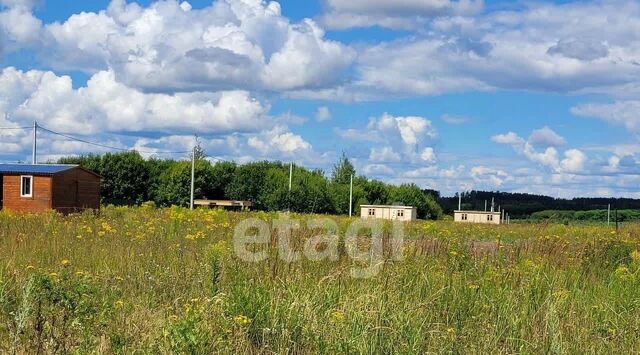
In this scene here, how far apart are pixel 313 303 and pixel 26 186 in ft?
99.1

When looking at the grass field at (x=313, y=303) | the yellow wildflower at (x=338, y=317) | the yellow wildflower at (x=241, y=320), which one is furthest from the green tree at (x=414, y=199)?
the yellow wildflower at (x=241, y=320)

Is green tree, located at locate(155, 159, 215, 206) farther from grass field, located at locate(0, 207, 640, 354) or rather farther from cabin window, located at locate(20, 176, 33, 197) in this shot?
grass field, located at locate(0, 207, 640, 354)

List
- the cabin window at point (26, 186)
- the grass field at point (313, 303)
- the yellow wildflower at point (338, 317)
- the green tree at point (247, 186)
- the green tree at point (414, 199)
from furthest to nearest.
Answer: the green tree at point (414, 199), the green tree at point (247, 186), the cabin window at point (26, 186), the yellow wildflower at point (338, 317), the grass field at point (313, 303)

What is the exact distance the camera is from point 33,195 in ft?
109

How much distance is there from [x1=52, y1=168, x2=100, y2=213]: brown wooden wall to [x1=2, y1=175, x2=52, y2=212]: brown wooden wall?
34 centimetres

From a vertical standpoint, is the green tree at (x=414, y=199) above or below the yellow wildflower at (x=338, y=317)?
above

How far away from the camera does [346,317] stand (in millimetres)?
5871

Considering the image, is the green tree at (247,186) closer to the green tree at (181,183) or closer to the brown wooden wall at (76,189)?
the green tree at (181,183)

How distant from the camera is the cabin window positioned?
3316 cm

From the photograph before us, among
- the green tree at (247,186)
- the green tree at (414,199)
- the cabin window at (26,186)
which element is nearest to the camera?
the cabin window at (26,186)

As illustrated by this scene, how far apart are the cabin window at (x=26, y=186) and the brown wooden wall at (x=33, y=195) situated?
14cm

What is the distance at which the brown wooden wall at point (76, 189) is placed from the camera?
33.6 meters

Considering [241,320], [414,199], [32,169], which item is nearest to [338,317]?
[241,320]

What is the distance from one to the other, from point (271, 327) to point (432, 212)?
75.4 metres
